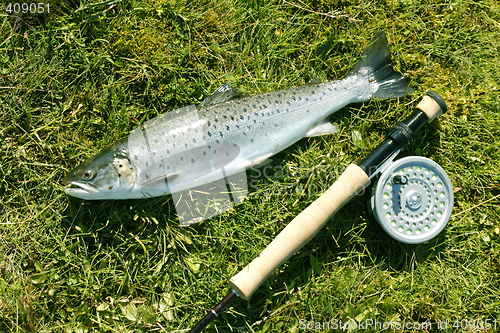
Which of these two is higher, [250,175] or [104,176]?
[104,176]

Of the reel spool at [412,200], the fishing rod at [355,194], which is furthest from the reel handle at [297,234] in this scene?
the reel spool at [412,200]

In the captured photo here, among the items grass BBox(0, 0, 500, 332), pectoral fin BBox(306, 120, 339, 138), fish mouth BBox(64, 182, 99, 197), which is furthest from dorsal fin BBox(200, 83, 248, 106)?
fish mouth BBox(64, 182, 99, 197)

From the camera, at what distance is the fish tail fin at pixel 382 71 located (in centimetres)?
308

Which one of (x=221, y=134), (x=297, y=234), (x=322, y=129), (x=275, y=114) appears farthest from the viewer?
(x=322, y=129)

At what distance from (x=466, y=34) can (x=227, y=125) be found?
2.79m

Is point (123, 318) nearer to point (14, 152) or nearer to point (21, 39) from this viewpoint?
point (14, 152)

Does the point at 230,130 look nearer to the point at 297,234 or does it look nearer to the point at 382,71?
the point at 297,234

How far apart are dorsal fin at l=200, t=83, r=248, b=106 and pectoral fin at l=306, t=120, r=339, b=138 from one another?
0.77 metres

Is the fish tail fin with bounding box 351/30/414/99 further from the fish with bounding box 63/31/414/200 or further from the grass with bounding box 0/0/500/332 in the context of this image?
the grass with bounding box 0/0/500/332

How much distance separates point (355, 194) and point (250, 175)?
0.98 meters

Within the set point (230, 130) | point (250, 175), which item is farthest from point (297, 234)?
point (230, 130)

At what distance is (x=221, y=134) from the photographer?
274cm

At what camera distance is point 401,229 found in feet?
9.26

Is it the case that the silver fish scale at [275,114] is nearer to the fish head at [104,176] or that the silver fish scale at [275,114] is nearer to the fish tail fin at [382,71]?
the fish tail fin at [382,71]
